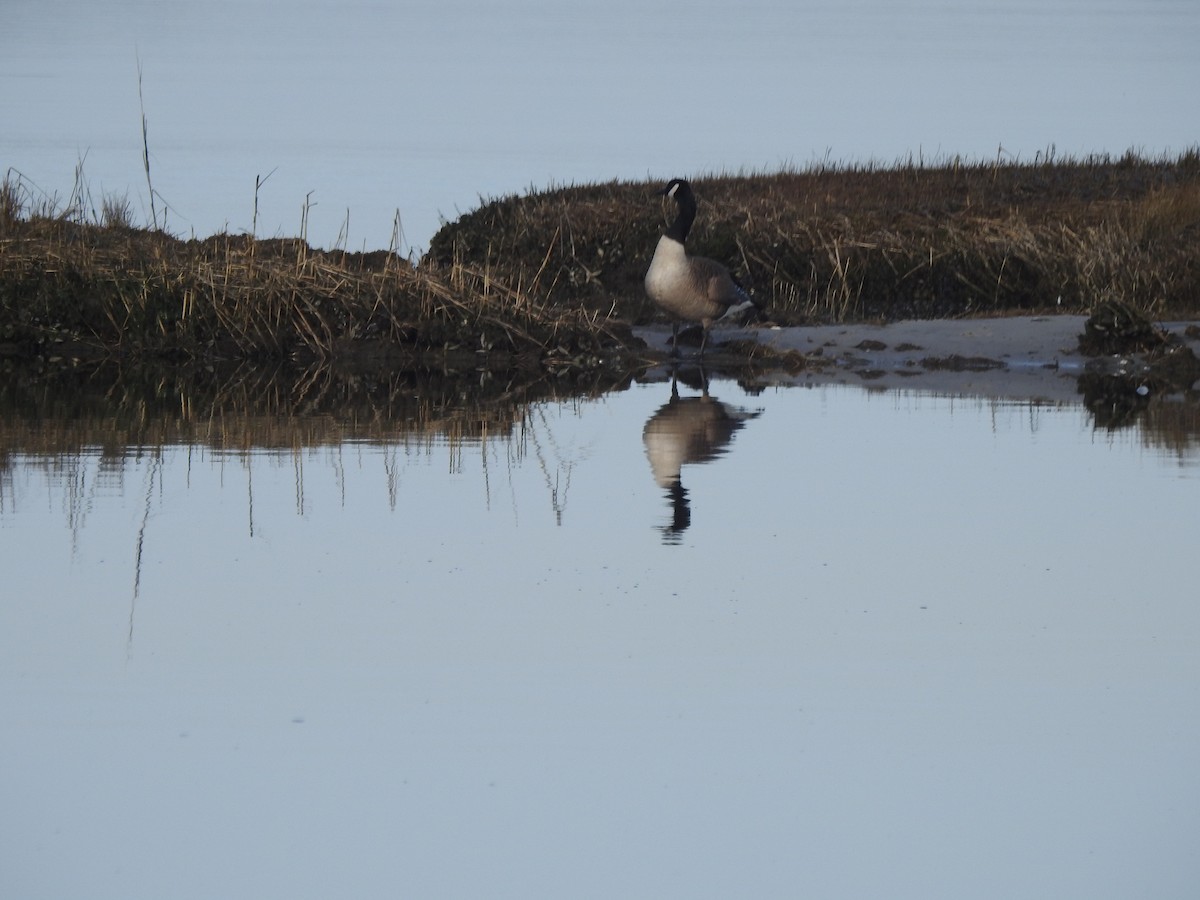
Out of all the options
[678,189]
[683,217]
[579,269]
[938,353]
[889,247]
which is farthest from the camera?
[579,269]

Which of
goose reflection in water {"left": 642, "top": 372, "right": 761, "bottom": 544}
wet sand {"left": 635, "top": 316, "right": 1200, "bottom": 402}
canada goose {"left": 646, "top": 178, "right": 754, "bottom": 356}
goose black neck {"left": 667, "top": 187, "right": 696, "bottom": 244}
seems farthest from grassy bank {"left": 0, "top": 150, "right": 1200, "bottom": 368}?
goose reflection in water {"left": 642, "top": 372, "right": 761, "bottom": 544}

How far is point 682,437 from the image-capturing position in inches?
562

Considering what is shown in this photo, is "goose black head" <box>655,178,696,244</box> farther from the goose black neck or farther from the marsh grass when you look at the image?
the marsh grass

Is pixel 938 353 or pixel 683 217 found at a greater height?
pixel 683 217

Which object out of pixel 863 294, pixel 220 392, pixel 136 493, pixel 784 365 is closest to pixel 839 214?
pixel 863 294

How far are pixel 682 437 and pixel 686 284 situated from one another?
3957 mm

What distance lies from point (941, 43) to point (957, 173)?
88.3 m

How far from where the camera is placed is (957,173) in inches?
1147

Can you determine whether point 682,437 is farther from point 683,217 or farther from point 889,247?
point 889,247

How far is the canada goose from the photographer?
59.0 feet

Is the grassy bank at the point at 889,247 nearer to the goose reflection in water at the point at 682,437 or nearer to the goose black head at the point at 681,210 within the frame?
the goose black head at the point at 681,210

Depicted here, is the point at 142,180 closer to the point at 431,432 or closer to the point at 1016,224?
the point at 1016,224

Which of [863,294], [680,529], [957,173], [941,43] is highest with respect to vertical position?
[941,43]

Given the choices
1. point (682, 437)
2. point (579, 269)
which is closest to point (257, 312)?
point (579, 269)
